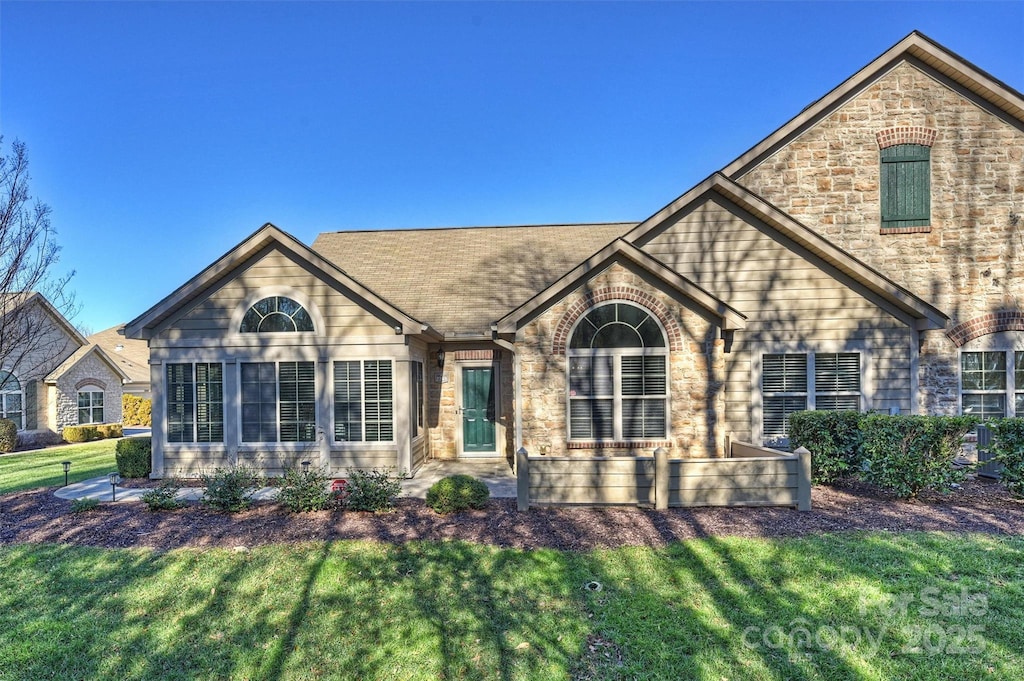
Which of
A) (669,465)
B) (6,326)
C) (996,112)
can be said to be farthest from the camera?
(996,112)

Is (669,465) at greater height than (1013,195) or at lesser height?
lesser

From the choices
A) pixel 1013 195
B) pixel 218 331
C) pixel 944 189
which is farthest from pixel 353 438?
pixel 1013 195

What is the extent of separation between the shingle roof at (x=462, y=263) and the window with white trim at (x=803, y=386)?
6209 mm

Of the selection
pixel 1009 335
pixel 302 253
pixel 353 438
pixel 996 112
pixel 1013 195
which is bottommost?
pixel 353 438

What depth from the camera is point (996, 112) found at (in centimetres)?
1064

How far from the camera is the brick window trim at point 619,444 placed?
9.52 m

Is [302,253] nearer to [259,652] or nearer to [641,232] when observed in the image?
[641,232]

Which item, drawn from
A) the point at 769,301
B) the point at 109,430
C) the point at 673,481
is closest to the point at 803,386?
the point at 769,301

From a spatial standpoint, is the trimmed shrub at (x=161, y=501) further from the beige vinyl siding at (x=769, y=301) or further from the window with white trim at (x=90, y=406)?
the window with white trim at (x=90, y=406)

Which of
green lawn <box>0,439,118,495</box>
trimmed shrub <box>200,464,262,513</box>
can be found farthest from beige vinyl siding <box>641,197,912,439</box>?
green lawn <box>0,439,118,495</box>

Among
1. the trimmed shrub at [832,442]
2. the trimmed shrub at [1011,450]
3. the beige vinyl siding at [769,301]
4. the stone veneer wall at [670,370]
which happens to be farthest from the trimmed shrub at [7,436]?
the trimmed shrub at [1011,450]

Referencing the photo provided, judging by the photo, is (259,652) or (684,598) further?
(684,598)

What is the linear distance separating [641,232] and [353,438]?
709 cm

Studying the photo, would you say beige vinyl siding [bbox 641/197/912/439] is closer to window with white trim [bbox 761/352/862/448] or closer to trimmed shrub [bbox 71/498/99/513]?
window with white trim [bbox 761/352/862/448]
